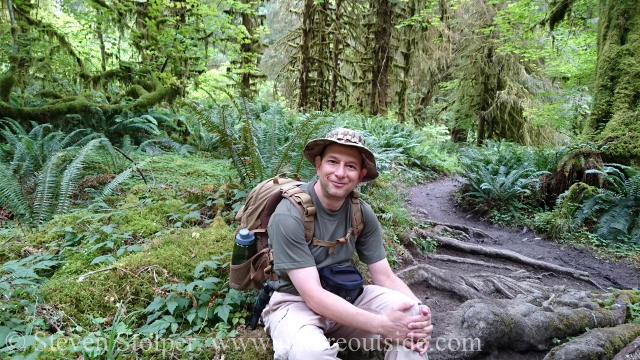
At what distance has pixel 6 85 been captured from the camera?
687 centimetres

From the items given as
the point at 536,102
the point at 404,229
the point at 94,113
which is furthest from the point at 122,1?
the point at 536,102

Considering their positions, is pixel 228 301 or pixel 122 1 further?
pixel 122 1

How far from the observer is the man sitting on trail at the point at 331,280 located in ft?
6.02

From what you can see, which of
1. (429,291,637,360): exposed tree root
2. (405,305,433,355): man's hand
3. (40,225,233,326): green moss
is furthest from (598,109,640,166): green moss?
(40,225,233,326): green moss

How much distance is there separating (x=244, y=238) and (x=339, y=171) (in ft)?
2.52

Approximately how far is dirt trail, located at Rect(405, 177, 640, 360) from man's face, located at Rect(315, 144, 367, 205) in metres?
1.46

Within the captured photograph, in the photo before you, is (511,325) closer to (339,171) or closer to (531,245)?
(339,171)

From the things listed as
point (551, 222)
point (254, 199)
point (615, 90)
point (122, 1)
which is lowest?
point (551, 222)

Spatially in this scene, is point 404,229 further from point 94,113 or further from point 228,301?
point 94,113

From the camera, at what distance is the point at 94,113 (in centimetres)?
716

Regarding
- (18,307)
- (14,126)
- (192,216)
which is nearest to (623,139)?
(192,216)

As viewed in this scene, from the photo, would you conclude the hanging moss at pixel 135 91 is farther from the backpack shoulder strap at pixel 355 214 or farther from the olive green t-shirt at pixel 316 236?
the backpack shoulder strap at pixel 355 214

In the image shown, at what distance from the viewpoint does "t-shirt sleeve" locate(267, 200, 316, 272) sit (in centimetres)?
195

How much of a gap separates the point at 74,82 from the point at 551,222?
12.6 metres
